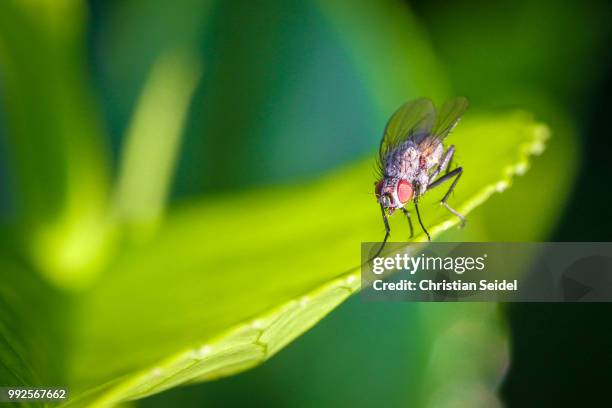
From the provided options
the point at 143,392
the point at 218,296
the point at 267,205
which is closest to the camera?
the point at 143,392

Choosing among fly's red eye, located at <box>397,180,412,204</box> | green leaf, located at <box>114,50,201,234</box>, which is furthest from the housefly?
green leaf, located at <box>114,50,201,234</box>

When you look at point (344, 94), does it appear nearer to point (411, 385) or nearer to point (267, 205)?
point (267, 205)

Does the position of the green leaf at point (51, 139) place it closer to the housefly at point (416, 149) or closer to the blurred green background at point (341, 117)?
the blurred green background at point (341, 117)

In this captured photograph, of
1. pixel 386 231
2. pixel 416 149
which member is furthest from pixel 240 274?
pixel 416 149

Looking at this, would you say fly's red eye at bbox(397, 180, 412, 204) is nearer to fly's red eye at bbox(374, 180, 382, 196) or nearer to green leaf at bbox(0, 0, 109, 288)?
fly's red eye at bbox(374, 180, 382, 196)

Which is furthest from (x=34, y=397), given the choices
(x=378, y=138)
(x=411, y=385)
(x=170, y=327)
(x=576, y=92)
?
(x=576, y=92)

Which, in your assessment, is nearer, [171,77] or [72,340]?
[72,340]
